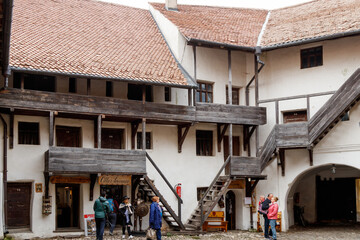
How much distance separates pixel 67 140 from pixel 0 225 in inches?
212

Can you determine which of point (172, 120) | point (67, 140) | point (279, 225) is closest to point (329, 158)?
point (279, 225)

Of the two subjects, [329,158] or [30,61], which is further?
[329,158]

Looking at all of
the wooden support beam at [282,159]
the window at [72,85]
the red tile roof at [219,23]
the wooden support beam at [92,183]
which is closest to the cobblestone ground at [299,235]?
the wooden support beam at [92,183]

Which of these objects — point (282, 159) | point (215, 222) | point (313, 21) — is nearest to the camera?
point (215, 222)

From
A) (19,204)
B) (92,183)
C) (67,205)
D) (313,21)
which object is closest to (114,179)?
(92,183)

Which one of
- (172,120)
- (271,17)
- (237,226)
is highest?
(271,17)

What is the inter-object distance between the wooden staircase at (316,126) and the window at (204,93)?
3399mm

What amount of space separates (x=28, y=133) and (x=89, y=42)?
5.15 meters

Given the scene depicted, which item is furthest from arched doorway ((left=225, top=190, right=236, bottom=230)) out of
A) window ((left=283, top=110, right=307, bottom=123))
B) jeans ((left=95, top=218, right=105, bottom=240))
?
jeans ((left=95, top=218, right=105, bottom=240))

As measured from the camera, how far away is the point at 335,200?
3403cm

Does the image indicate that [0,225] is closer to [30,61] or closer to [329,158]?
[30,61]

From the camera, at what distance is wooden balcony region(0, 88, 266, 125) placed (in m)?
23.0

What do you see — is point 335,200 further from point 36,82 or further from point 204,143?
point 36,82

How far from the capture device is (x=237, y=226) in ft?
97.2
